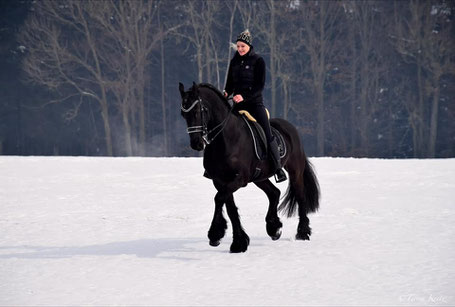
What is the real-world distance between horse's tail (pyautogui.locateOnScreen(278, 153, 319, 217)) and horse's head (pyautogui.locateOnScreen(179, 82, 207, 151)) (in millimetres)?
2797

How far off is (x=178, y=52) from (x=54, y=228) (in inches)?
1451

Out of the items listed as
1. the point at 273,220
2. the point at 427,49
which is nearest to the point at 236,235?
the point at 273,220

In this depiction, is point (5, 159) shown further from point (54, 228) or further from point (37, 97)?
point (37, 97)

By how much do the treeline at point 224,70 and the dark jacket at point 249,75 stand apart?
30.0 metres

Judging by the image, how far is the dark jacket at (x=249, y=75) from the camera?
979cm

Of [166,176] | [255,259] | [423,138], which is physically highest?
[255,259]

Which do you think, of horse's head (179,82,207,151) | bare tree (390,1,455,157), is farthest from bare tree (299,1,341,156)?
horse's head (179,82,207,151)

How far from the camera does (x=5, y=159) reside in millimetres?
26703

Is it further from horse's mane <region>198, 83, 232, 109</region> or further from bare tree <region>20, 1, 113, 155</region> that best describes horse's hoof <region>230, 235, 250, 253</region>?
bare tree <region>20, 1, 113, 155</region>

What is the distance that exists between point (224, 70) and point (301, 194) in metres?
34.2

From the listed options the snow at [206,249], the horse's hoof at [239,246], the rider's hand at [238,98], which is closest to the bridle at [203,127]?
the rider's hand at [238,98]

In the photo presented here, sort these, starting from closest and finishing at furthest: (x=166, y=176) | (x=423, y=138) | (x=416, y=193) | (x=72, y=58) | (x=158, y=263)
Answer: (x=158, y=263)
(x=416, y=193)
(x=166, y=176)
(x=72, y=58)
(x=423, y=138)

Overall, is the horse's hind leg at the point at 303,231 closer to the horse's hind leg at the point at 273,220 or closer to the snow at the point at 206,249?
the snow at the point at 206,249

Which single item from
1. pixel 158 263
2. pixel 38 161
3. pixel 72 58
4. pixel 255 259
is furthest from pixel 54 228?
pixel 72 58
